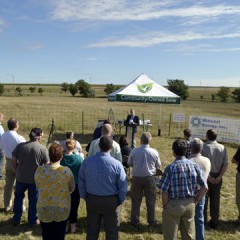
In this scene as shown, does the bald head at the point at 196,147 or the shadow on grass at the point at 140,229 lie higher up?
the bald head at the point at 196,147

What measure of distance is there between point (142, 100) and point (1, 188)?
8723 mm

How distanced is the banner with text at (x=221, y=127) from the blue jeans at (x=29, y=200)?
1293 centimetres

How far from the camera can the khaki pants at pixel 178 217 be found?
4023 millimetres

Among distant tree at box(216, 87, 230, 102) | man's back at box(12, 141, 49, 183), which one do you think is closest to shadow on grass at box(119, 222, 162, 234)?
man's back at box(12, 141, 49, 183)

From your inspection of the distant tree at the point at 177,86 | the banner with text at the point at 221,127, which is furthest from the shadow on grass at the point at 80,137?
the distant tree at the point at 177,86

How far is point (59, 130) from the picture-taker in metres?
18.4

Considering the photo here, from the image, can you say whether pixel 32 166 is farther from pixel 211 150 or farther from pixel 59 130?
pixel 59 130

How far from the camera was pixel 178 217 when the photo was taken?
4.06 meters

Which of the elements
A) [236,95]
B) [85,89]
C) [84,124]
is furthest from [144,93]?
[85,89]

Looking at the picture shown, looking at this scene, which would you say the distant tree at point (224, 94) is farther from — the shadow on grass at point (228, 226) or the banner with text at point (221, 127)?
the shadow on grass at point (228, 226)

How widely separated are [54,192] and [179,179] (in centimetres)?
166

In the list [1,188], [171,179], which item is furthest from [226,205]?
[1,188]

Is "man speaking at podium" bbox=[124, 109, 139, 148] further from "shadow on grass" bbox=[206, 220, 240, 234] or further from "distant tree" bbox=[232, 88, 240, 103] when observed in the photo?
"distant tree" bbox=[232, 88, 240, 103]

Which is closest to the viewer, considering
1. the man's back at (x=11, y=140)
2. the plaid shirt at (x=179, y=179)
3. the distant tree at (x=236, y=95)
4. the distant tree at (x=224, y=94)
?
the plaid shirt at (x=179, y=179)
